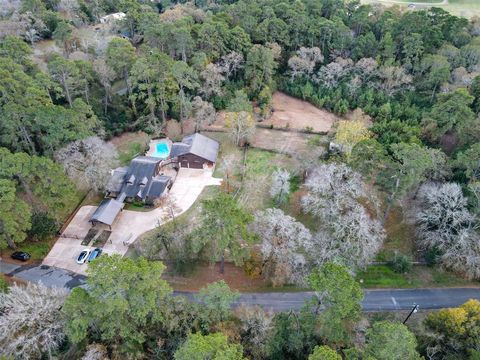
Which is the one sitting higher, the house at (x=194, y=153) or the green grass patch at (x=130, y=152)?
the house at (x=194, y=153)

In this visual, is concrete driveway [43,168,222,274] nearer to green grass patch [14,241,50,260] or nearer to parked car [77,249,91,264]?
parked car [77,249,91,264]

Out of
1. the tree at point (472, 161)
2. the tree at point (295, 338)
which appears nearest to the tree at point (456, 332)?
the tree at point (295, 338)

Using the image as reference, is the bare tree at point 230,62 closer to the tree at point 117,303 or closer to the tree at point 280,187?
the tree at point 280,187

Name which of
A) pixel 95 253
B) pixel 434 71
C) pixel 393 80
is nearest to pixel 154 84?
pixel 95 253

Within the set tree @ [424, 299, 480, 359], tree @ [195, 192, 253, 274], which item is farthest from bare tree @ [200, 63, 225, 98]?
tree @ [424, 299, 480, 359]

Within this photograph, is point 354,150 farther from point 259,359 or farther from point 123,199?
point 123,199

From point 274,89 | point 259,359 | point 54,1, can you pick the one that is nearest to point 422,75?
point 274,89
